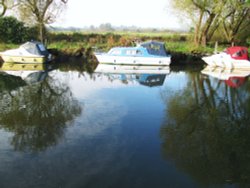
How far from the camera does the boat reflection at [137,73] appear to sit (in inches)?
714

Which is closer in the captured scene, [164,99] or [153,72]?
[164,99]

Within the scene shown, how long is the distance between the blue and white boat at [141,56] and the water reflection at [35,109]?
7.23 m

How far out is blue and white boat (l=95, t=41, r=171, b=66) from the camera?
78.8 ft

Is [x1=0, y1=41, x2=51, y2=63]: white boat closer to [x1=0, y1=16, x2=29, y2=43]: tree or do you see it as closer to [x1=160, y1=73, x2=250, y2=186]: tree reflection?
[x1=0, y1=16, x2=29, y2=43]: tree

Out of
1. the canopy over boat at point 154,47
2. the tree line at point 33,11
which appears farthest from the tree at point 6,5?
the canopy over boat at point 154,47

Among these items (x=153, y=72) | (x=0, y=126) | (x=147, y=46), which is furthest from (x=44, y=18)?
(x=0, y=126)

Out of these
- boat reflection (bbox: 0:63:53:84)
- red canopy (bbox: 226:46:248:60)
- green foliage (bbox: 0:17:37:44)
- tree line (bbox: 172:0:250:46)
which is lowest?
boat reflection (bbox: 0:63:53:84)

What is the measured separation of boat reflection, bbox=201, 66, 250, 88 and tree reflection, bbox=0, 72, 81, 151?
961cm

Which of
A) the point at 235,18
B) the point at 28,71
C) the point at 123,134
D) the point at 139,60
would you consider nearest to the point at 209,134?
the point at 123,134

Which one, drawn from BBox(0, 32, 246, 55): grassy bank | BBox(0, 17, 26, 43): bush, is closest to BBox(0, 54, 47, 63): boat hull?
BBox(0, 32, 246, 55): grassy bank

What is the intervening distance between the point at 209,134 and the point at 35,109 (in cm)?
635

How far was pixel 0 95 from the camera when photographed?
1338 centimetres

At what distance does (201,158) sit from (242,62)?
16.9m

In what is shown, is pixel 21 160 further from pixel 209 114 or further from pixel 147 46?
pixel 147 46
